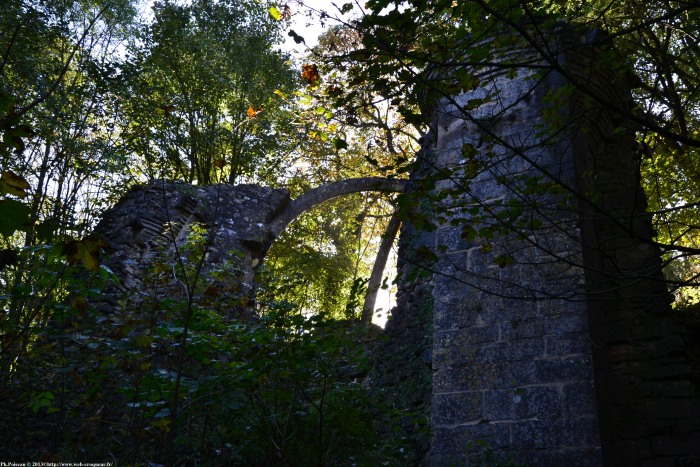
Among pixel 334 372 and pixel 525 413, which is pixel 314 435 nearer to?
pixel 334 372

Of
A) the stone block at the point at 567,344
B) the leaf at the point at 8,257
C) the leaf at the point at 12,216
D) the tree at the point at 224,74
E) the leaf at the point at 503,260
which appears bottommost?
the leaf at the point at 12,216

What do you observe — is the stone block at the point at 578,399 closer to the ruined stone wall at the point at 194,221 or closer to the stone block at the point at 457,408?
the stone block at the point at 457,408

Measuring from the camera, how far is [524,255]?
15.6ft

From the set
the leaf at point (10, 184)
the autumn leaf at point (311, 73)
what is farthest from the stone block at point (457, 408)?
the leaf at point (10, 184)

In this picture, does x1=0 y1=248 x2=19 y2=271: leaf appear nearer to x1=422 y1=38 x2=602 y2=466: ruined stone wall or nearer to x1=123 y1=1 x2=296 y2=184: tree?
x1=422 y1=38 x2=602 y2=466: ruined stone wall

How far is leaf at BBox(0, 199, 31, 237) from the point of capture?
1.89 meters

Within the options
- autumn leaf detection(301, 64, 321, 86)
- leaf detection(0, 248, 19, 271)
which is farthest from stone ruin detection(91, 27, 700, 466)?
leaf detection(0, 248, 19, 271)

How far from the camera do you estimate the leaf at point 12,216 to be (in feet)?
6.20

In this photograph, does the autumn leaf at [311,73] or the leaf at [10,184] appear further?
the autumn leaf at [311,73]

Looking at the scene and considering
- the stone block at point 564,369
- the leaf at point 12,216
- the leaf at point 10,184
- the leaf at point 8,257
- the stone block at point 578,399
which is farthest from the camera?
the stone block at point 564,369

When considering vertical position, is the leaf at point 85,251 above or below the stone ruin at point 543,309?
below

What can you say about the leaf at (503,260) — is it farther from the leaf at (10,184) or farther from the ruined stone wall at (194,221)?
the ruined stone wall at (194,221)

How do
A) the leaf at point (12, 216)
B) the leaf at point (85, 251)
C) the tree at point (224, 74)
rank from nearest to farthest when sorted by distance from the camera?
the leaf at point (12, 216) → the leaf at point (85, 251) → the tree at point (224, 74)

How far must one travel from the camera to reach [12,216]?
1.90 meters
